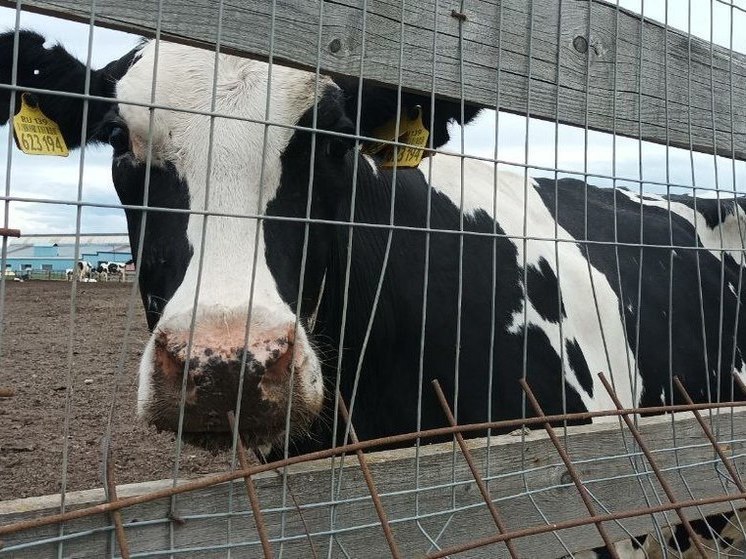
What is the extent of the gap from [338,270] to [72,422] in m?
4.37

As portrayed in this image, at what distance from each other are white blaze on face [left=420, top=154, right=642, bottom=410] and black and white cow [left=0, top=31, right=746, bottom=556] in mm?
12

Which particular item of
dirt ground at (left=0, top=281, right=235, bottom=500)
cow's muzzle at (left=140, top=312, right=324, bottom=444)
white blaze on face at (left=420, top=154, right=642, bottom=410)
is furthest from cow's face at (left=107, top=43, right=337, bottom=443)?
white blaze on face at (left=420, top=154, right=642, bottom=410)

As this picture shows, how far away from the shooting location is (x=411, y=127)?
258 centimetres

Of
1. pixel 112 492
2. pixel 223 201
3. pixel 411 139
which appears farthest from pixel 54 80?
pixel 112 492

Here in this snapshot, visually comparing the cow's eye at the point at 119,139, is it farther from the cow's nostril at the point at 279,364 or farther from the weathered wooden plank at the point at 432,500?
the weathered wooden plank at the point at 432,500

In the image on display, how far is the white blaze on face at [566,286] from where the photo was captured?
3.46 m

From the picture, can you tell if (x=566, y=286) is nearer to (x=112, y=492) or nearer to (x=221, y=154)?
(x=221, y=154)

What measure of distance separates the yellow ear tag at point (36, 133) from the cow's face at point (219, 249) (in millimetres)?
226

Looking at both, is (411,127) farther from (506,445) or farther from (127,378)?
(127,378)

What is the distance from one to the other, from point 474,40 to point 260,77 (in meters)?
0.68

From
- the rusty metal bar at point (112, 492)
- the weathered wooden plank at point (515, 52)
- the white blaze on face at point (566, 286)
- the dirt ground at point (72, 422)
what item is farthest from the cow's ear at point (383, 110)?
the rusty metal bar at point (112, 492)

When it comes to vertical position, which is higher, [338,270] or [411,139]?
[411,139]

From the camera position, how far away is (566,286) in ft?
12.1

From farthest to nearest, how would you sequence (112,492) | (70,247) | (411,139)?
(70,247) < (411,139) < (112,492)
